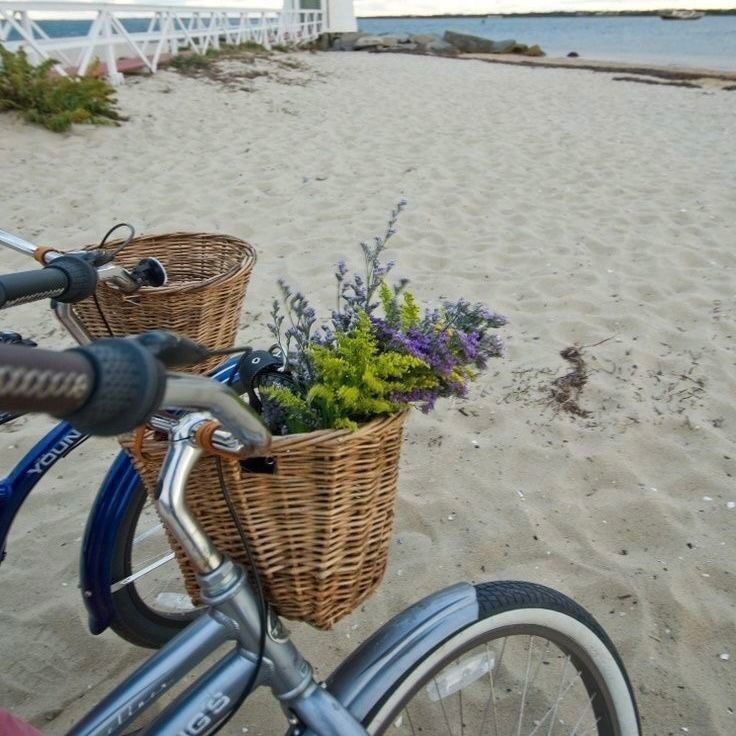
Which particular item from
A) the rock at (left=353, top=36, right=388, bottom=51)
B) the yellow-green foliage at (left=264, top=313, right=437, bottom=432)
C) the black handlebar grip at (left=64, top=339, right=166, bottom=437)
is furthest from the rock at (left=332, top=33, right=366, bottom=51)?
the black handlebar grip at (left=64, top=339, right=166, bottom=437)

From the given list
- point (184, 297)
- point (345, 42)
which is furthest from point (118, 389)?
point (345, 42)

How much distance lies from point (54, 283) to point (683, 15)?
92153 millimetres

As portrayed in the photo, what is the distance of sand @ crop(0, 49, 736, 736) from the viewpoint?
2027 mm

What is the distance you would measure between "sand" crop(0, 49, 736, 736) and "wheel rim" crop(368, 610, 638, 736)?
234 millimetres

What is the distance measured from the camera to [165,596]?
206 centimetres

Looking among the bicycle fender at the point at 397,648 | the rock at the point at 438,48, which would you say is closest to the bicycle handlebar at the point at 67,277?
the bicycle fender at the point at 397,648

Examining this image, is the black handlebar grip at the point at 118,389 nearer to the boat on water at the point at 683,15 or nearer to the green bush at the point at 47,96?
the green bush at the point at 47,96

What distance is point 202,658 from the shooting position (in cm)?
100

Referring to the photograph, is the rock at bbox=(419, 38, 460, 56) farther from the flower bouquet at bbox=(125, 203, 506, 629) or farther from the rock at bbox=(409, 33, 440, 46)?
the flower bouquet at bbox=(125, 203, 506, 629)

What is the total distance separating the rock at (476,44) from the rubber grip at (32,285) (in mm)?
27560

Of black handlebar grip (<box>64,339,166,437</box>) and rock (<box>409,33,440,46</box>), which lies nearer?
black handlebar grip (<box>64,339,166,437</box>)

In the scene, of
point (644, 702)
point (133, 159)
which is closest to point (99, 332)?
point (644, 702)

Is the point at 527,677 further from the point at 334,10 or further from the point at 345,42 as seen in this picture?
the point at 334,10

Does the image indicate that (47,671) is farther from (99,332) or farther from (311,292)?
(311,292)
